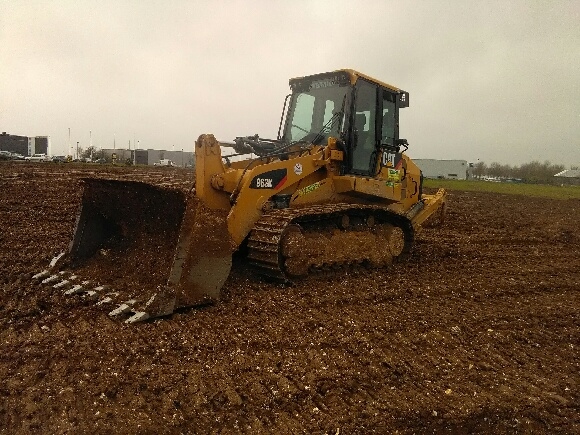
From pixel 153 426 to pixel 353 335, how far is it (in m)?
2.38

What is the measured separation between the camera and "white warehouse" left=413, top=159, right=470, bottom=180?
7781 cm

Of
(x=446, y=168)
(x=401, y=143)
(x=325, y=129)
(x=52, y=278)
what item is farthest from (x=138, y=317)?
(x=446, y=168)

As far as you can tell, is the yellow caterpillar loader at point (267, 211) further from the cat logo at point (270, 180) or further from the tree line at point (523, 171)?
the tree line at point (523, 171)

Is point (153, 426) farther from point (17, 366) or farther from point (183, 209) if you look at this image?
point (183, 209)

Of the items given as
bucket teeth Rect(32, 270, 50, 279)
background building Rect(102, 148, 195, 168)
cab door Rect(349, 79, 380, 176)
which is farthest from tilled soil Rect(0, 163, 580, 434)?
background building Rect(102, 148, 195, 168)

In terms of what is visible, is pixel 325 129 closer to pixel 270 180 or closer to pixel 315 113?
pixel 315 113

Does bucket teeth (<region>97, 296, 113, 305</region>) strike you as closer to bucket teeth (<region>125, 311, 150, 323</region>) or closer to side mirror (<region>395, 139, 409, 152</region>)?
bucket teeth (<region>125, 311, 150, 323</region>)

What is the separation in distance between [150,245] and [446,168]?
77.9 metres

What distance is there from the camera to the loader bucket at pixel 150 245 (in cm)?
Answer: 566

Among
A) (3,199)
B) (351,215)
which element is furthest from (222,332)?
(3,199)

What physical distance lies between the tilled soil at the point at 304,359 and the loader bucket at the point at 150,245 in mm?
298

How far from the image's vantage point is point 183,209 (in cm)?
620

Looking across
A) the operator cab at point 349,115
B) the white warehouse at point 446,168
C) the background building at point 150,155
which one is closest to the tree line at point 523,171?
the white warehouse at point 446,168

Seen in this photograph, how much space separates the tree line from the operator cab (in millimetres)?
57653
